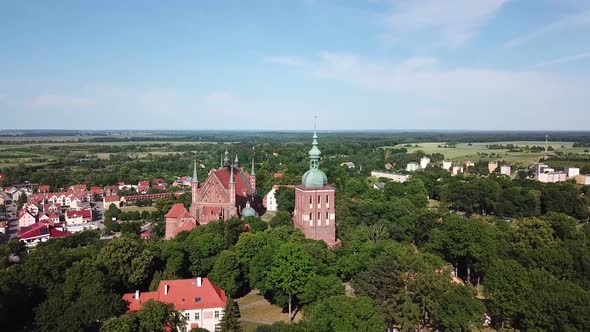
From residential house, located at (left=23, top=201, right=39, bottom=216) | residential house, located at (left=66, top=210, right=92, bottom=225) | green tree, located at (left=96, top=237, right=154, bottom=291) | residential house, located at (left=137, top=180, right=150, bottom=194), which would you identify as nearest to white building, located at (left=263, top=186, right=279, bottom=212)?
residential house, located at (left=66, top=210, right=92, bottom=225)

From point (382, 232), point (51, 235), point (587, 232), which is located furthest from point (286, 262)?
point (51, 235)

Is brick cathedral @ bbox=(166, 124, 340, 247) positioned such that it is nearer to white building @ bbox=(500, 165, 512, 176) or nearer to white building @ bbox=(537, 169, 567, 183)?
white building @ bbox=(537, 169, 567, 183)

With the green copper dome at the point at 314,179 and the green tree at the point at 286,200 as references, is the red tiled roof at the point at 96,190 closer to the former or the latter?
the green tree at the point at 286,200

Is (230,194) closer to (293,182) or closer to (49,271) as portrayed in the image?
(49,271)

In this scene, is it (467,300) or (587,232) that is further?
(587,232)

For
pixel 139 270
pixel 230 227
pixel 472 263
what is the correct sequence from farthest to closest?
pixel 230 227 < pixel 472 263 < pixel 139 270

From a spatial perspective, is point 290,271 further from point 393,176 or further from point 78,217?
point 393,176
